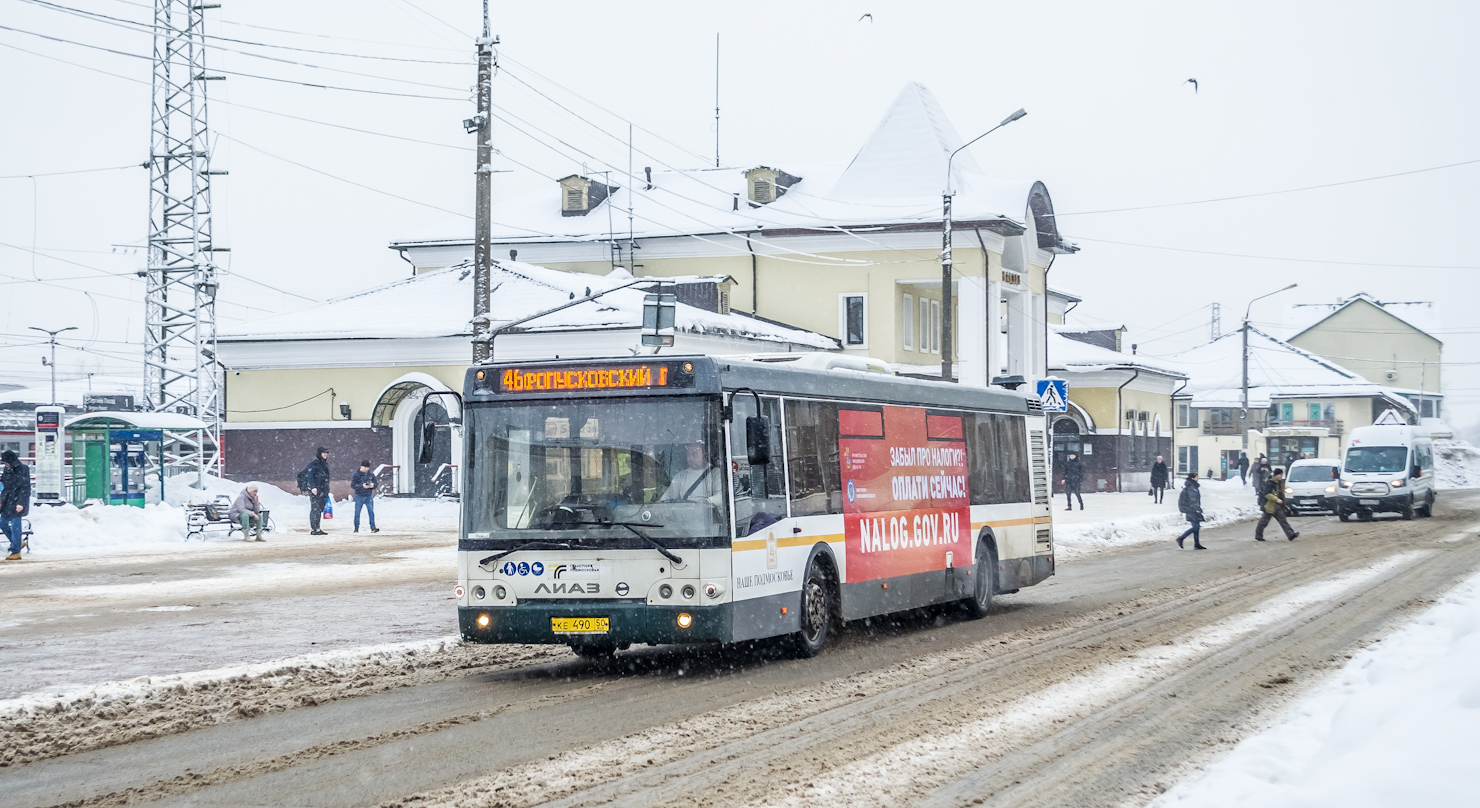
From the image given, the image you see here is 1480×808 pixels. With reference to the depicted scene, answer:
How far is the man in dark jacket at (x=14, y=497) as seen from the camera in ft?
81.0

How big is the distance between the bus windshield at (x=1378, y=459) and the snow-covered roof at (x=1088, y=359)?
2115cm

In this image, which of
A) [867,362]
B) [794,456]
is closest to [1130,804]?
[794,456]

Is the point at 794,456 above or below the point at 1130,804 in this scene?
above

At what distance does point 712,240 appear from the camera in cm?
5728

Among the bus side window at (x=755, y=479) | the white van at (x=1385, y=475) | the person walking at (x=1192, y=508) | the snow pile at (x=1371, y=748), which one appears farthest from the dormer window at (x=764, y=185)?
the snow pile at (x=1371, y=748)

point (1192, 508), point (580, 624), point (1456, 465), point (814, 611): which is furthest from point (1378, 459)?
point (1456, 465)

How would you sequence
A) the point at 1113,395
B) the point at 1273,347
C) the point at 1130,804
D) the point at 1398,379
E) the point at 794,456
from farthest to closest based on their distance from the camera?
the point at 1398,379
the point at 1273,347
the point at 1113,395
the point at 794,456
the point at 1130,804

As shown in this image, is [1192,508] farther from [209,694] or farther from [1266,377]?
[1266,377]

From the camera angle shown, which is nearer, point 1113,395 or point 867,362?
point 867,362

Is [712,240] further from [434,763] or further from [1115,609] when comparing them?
[434,763]

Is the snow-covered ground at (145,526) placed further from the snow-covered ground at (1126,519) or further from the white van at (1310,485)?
the white van at (1310,485)

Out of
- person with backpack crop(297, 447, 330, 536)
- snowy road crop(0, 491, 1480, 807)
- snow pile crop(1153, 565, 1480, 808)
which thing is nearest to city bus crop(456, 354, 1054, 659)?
snowy road crop(0, 491, 1480, 807)

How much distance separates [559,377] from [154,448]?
29.2m

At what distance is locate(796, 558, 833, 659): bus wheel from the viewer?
13406mm
